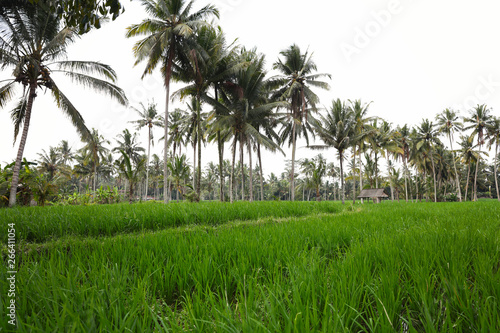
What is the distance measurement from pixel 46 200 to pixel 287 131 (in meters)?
17.5

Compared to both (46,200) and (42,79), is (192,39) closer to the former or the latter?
(42,79)

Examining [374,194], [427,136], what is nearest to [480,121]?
[427,136]

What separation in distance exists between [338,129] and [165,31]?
1472 centimetres

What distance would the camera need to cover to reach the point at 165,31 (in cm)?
1156

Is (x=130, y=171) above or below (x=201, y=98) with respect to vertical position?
below

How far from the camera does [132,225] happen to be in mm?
4758

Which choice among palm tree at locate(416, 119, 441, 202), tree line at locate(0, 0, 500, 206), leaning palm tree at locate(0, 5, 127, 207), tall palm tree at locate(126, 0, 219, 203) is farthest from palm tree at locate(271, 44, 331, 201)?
palm tree at locate(416, 119, 441, 202)

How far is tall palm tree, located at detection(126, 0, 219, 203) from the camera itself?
38.5 feet

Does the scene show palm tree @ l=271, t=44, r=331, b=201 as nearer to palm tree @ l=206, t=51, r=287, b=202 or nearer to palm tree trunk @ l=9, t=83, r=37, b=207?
palm tree @ l=206, t=51, r=287, b=202

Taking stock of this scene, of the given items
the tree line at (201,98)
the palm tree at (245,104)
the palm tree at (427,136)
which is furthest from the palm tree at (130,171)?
the palm tree at (427,136)

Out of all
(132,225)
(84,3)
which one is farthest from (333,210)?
(84,3)

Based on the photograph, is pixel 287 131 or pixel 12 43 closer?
pixel 12 43

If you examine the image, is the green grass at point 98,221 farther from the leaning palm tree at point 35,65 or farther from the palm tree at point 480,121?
the palm tree at point 480,121

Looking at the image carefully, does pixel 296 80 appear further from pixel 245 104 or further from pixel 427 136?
pixel 427 136
